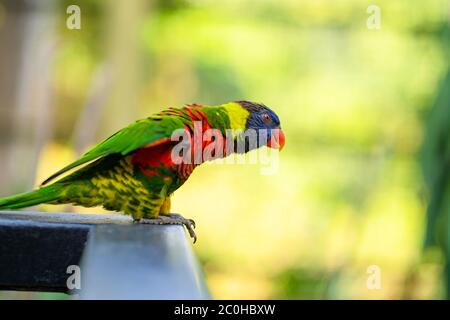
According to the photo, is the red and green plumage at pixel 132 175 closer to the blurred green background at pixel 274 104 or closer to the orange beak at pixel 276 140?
the orange beak at pixel 276 140

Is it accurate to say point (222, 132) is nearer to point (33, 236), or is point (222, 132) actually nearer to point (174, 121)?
point (174, 121)

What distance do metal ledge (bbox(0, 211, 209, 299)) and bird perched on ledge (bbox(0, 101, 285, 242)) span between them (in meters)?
→ 0.26

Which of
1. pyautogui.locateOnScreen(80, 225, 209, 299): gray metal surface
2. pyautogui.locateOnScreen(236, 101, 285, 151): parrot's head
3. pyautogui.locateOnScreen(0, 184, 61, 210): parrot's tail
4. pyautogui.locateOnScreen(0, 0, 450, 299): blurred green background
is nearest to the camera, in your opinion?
pyautogui.locateOnScreen(80, 225, 209, 299): gray metal surface

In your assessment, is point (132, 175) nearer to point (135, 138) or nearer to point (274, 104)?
point (135, 138)

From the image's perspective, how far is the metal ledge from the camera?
93cm

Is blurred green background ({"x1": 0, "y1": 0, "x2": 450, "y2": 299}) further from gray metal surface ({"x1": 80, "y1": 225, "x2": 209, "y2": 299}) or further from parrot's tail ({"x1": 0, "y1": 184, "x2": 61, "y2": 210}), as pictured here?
gray metal surface ({"x1": 80, "y1": 225, "x2": 209, "y2": 299})

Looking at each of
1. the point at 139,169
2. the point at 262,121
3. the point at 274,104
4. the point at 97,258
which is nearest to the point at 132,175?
the point at 139,169

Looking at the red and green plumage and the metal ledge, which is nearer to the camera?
the metal ledge

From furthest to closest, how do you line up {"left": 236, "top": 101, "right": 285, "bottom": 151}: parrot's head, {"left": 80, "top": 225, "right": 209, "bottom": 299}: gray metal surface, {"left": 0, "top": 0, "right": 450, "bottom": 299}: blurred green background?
1. {"left": 0, "top": 0, "right": 450, "bottom": 299}: blurred green background
2. {"left": 236, "top": 101, "right": 285, "bottom": 151}: parrot's head
3. {"left": 80, "top": 225, "right": 209, "bottom": 299}: gray metal surface

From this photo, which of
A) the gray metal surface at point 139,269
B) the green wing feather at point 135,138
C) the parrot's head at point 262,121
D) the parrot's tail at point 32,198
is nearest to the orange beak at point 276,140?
the parrot's head at point 262,121

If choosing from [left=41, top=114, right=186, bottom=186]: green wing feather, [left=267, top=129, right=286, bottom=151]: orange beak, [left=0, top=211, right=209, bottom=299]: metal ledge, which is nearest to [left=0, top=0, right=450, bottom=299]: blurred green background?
[left=267, top=129, right=286, bottom=151]: orange beak

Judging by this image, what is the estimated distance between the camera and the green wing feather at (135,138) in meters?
1.86

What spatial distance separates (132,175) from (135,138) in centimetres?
15

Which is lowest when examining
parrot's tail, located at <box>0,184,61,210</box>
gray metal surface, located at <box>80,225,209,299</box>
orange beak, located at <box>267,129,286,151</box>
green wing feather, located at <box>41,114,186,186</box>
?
parrot's tail, located at <box>0,184,61,210</box>
